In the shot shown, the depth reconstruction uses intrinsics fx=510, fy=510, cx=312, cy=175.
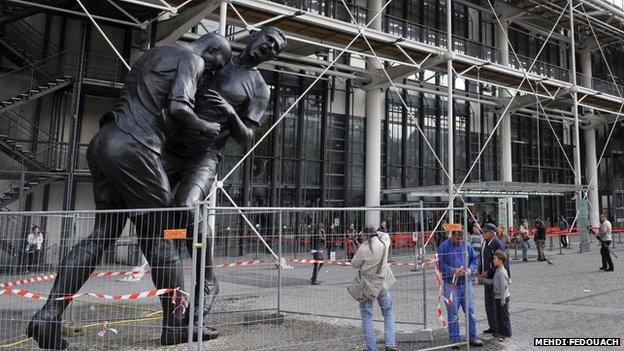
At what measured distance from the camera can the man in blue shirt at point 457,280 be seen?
5.87m

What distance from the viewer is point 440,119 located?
998 inches

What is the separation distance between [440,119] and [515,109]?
414 centimetres

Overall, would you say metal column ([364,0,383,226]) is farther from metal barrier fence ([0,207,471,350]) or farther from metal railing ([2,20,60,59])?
metal barrier fence ([0,207,471,350])

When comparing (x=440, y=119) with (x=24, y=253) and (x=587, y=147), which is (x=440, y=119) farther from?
(x=24, y=253)

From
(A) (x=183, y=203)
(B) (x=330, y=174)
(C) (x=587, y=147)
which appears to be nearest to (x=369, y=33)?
(B) (x=330, y=174)

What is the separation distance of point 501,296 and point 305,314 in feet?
8.81

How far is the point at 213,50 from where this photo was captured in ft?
18.0

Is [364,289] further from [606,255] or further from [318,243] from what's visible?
[606,255]

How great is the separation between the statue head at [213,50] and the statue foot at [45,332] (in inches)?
116

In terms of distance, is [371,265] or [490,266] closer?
[371,265]

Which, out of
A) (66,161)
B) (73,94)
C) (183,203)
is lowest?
(183,203)

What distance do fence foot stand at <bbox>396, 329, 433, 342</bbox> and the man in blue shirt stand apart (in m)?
0.29

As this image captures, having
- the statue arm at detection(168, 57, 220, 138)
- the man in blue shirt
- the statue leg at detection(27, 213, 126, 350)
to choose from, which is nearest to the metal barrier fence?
the statue leg at detection(27, 213, 126, 350)

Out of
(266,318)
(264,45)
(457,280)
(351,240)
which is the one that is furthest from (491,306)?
(264,45)
